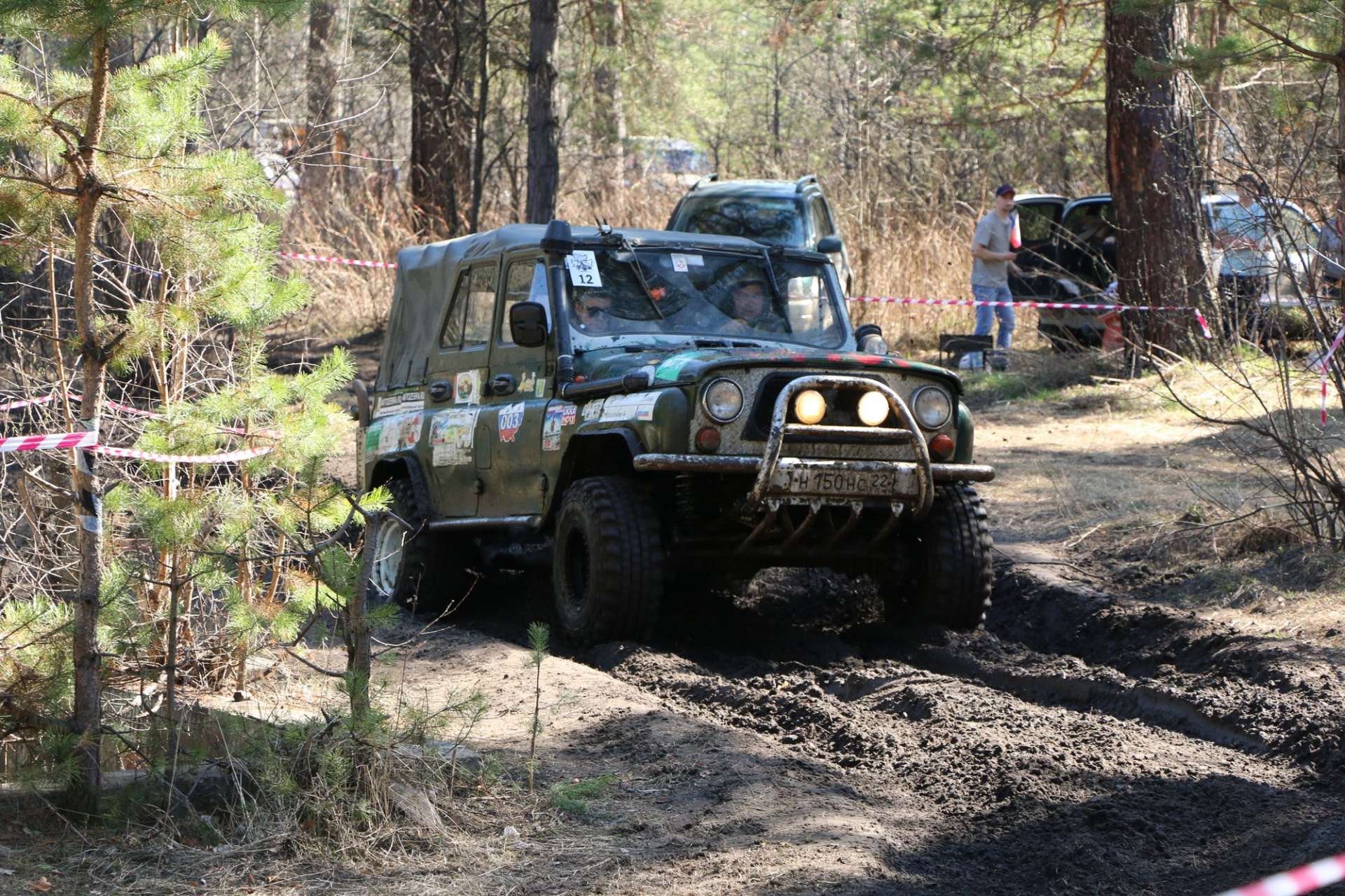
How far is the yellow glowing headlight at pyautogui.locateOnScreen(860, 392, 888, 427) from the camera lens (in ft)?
20.9

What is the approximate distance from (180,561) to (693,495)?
2.56 metres

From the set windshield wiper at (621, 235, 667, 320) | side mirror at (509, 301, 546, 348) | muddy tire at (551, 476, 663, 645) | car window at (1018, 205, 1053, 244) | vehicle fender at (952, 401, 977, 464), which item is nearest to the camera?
muddy tire at (551, 476, 663, 645)

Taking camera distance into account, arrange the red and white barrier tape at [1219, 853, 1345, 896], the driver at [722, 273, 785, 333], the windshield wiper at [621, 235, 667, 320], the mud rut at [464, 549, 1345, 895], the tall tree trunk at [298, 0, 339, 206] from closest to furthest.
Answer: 1. the red and white barrier tape at [1219, 853, 1345, 896]
2. the mud rut at [464, 549, 1345, 895]
3. the windshield wiper at [621, 235, 667, 320]
4. the driver at [722, 273, 785, 333]
5. the tall tree trunk at [298, 0, 339, 206]

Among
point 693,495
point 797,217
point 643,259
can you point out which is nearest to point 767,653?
point 693,495

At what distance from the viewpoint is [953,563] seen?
6.88 meters

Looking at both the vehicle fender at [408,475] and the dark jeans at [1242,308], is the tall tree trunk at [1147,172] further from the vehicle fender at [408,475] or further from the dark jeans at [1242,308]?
the vehicle fender at [408,475]

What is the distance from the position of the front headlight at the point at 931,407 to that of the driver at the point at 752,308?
1.22m

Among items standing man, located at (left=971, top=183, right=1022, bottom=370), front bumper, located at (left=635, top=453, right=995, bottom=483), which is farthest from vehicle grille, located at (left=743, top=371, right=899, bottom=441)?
standing man, located at (left=971, top=183, right=1022, bottom=370)

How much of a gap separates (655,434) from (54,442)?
8.79ft

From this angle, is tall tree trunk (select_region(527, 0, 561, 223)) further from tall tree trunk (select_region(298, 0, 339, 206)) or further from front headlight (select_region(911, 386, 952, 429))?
front headlight (select_region(911, 386, 952, 429))

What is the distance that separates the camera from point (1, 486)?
596 cm

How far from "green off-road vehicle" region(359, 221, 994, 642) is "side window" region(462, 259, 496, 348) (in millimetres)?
14

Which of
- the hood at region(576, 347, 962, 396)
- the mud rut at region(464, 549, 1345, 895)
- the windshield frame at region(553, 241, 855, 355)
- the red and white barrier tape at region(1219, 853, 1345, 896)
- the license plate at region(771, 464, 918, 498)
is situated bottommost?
the mud rut at region(464, 549, 1345, 895)

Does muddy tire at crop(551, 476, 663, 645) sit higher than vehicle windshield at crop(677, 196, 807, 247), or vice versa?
vehicle windshield at crop(677, 196, 807, 247)
